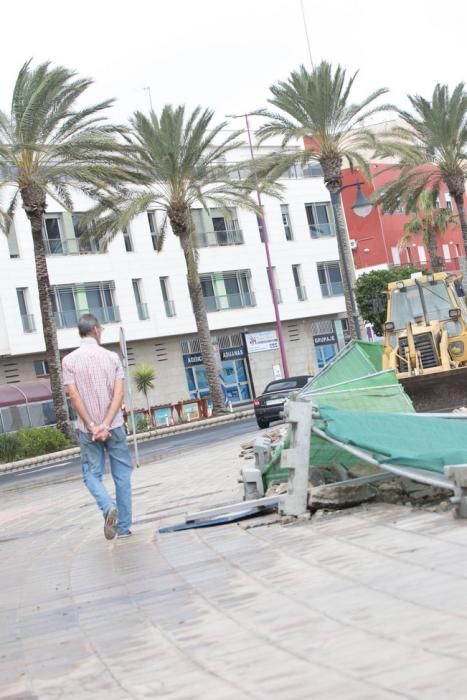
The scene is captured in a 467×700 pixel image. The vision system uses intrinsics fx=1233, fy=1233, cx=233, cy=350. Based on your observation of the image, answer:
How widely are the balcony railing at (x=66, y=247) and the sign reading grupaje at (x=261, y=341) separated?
11.6 m

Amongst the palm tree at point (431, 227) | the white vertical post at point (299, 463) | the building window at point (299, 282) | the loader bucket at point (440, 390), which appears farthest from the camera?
the palm tree at point (431, 227)

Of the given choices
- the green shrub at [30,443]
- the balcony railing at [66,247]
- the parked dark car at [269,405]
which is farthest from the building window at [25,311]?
the parked dark car at [269,405]

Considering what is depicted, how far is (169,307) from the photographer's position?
2527 inches

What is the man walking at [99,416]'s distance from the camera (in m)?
10.0

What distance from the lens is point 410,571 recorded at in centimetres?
644

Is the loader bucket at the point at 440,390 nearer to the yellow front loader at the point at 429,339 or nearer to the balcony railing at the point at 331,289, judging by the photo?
the yellow front loader at the point at 429,339

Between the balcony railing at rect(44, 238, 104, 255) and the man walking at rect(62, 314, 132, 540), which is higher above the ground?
the balcony railing at rect(44, 238, 104, 255)

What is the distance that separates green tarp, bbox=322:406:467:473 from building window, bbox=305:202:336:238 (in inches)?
2463

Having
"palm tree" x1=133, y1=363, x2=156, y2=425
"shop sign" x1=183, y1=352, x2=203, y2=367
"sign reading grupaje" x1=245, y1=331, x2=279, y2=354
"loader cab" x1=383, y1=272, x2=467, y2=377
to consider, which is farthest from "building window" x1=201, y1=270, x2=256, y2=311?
"loader cab" x1=383, y1=272, x2=467, y2=377

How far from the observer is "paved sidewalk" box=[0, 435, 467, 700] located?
467 centimetres

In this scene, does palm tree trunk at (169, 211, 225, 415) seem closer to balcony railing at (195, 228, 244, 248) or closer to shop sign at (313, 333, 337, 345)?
balcony railing at (195, 228, 244, 248)

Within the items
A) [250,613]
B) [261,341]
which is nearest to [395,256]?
[261,341]

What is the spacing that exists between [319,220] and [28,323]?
870 inches

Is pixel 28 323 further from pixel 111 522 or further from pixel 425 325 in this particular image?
pixel 111 522
